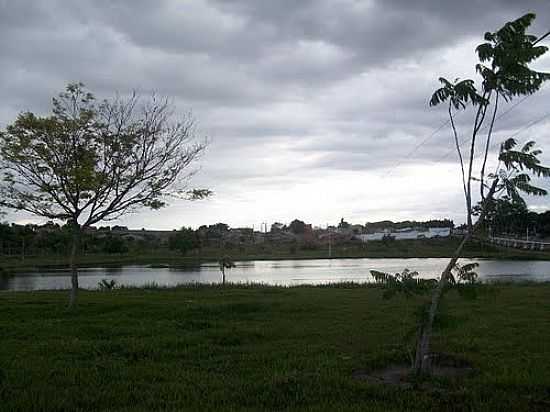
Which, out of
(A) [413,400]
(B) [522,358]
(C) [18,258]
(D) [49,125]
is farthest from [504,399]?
(C) [18,258]

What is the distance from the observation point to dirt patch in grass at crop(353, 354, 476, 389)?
7625 mm

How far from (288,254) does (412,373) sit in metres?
92.5

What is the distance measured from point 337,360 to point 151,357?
296cm

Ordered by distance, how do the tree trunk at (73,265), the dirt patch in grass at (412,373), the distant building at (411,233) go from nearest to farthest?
the dirt patch in grass at (412,373)
the tree trunk at (73,265)
the distant building at (411,233)

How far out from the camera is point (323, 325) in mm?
13188

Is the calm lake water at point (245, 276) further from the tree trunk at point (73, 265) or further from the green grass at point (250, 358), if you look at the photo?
the green grass at point (250, 358)

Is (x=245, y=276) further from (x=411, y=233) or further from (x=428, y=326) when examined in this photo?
(x=411, y=233)

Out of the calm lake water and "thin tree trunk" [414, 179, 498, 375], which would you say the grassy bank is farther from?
"thin tree trunk" [414, 179, 498, 375]

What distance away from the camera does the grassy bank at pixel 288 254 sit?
7748cm

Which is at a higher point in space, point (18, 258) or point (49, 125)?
point (49, 125)

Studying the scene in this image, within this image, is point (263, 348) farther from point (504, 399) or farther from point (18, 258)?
point (18, 258)

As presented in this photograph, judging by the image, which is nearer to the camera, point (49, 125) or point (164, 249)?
point (49, 125)

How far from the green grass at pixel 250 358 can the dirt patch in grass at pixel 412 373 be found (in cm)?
19

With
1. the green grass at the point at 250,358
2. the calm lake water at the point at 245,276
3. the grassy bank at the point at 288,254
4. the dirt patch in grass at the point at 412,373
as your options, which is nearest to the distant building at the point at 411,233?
the grassy bank at the point at 288,254
